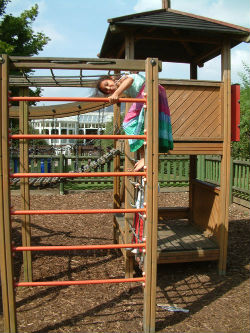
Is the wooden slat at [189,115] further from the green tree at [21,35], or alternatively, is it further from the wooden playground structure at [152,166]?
the green tree at [21,35]

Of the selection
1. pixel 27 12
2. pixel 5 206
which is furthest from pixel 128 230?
pixel 27 12

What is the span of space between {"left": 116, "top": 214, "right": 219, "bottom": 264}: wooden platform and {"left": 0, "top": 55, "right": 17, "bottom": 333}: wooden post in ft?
5.72

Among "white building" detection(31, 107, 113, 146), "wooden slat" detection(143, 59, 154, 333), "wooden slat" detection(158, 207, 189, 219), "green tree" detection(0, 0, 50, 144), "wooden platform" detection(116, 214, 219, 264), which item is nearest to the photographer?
"wooden slat" detection(143, 59, 154, 333)

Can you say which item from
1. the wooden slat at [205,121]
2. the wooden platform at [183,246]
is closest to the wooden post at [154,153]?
the wooden platform at [183,246]

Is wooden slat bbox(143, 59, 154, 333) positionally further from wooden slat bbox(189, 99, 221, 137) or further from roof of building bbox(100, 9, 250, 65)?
wooden slat bbox(189, 99, 221, 137)

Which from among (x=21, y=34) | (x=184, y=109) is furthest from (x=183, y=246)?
(x=21, y=34)

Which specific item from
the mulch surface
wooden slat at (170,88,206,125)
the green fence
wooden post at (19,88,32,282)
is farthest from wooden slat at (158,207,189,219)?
the green fence

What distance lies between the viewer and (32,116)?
525 centimetres

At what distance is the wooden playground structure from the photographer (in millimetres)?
2408

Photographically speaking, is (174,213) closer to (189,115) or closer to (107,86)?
(189,115)

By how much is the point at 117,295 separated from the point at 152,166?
5.22 feet

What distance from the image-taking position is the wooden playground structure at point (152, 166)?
2.41 meters

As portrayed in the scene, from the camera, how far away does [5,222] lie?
7.82 feet

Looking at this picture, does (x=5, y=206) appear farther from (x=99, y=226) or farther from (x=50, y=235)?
(x=99, y=226)
